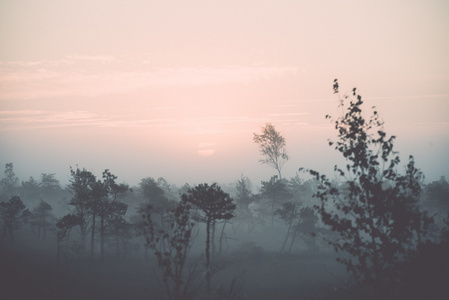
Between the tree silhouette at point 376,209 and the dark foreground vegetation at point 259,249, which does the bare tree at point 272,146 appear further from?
the tree silhouette at point 376,209

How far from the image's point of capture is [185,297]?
9664 millimetres

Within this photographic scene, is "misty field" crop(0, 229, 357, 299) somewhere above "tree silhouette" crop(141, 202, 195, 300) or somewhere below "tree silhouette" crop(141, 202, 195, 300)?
below

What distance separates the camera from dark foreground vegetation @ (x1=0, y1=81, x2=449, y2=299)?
33.2ft

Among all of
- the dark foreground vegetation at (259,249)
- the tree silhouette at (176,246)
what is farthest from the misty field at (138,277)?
the tree silhouette at (176,246)

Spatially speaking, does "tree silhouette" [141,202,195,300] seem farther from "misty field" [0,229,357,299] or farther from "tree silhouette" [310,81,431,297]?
"misty field" [0,229,357,299]

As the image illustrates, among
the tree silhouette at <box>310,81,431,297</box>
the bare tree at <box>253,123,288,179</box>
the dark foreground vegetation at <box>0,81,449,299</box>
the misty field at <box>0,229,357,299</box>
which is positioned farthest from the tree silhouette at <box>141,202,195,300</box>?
the bare tree at <box>253,123,288,179</box>

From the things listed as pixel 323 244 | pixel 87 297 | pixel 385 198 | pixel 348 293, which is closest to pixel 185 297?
pixel 385 198

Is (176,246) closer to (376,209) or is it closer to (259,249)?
(376,209)

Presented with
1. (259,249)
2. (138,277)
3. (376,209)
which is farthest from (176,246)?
(259,249)

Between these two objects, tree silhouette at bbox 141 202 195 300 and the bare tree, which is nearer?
tree silhouette at bbox 141 202 195 300

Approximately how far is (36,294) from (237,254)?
31.6 m

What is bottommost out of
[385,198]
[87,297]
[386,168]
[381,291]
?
[87,297]

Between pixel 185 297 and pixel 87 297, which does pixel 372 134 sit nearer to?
pixel 185 297

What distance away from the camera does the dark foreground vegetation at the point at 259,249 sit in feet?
33.2
